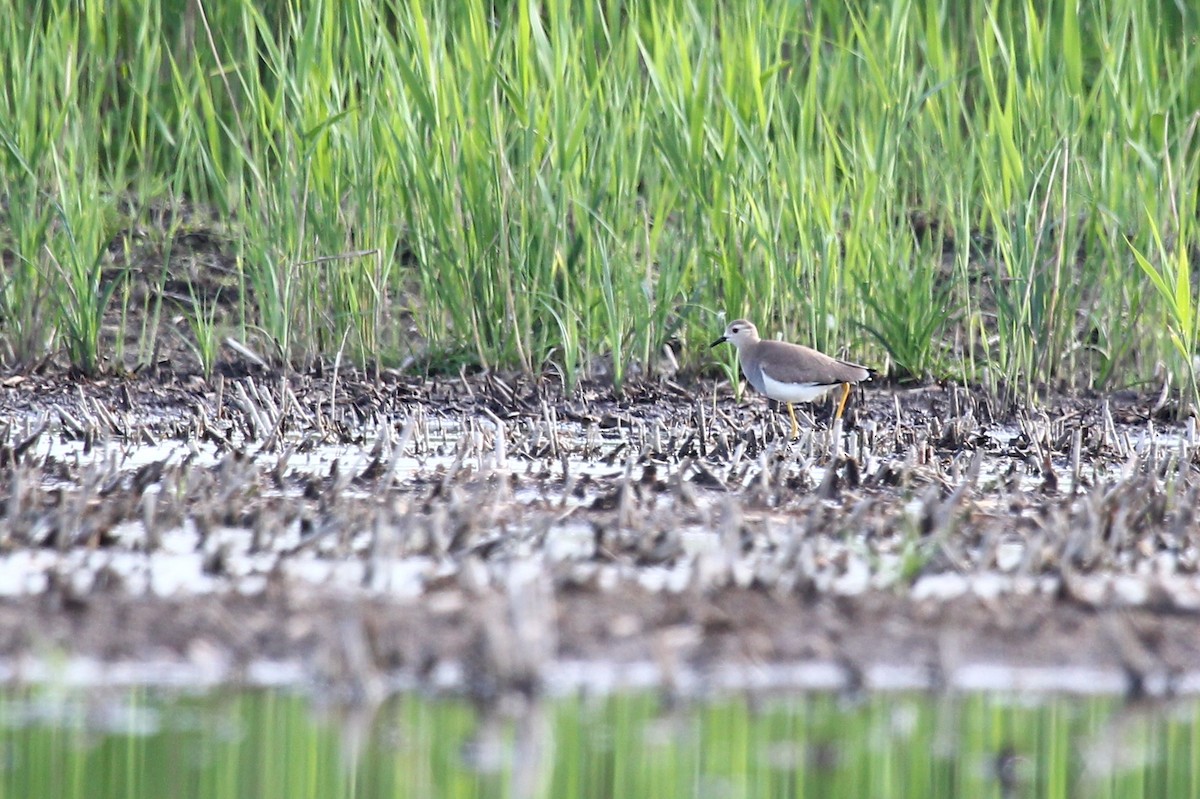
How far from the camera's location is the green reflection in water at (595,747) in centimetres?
295

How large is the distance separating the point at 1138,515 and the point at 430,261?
3616 millimetres

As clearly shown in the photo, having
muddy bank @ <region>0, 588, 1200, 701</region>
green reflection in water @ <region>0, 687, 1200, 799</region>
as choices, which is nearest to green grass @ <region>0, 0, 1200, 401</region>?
muddy bank @ <region>0, 588, 1200, 701</region>

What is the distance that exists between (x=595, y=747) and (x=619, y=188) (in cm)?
459

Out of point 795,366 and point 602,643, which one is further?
point 795,366

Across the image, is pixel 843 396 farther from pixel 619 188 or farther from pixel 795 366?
pixel 619 188

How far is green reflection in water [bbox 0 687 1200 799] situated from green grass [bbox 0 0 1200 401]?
12.9ft

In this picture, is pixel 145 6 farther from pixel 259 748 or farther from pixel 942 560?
pixel 259 748

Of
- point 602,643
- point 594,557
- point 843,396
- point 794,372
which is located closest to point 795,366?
point 794,372

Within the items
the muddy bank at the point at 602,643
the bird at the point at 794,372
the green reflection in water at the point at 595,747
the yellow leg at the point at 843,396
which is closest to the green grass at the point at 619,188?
the yellow leg at the point at 843,396

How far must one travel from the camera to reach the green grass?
7.29 meters

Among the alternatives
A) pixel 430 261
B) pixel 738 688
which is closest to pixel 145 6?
pixel 430 261

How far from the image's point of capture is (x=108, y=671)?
3461mm

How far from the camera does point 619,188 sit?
750 cm

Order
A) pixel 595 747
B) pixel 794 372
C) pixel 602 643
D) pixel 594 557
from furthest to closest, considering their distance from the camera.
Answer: pixel 794 372 < pixel 594 557 < pixel 602 643 < pixel 595 747
